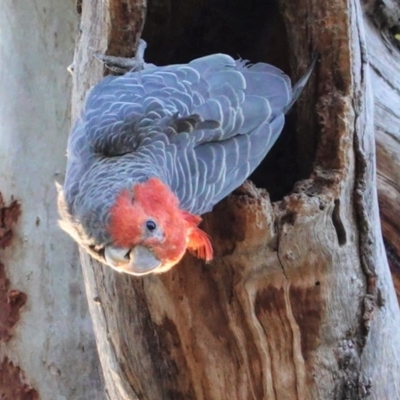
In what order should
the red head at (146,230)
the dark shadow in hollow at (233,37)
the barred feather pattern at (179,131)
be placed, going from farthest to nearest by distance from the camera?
the dark shadow in hollow at (233,37)
the barred feather pattern at (179,131)
the red head at (146,230)

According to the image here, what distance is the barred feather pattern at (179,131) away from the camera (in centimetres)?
175

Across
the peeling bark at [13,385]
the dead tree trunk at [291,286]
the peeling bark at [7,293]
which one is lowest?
the peeling bark at [13,385]

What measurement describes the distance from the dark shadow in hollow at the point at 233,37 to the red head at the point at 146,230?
833 mm

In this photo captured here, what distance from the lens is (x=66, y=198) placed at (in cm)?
178

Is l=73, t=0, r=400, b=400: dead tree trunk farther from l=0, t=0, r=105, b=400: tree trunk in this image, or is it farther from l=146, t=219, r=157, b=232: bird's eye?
l=0, t=0, r=105, b=400: tree trunk

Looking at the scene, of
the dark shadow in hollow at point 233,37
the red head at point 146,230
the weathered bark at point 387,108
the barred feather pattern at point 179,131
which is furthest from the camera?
the weathered bark at point 387,108

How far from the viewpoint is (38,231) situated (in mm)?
2748

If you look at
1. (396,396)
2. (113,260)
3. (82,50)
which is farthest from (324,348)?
(82,50)

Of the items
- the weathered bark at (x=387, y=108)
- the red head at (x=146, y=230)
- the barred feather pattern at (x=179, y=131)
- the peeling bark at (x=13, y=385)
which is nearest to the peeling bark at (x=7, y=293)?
the peeling bark at (x=13, y=385)

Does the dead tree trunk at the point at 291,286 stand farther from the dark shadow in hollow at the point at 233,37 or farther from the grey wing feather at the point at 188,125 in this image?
the dark shadow in hollow at the point at 233,37

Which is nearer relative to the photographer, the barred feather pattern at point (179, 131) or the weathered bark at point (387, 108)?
the barred feather pattern at point (179, 131)

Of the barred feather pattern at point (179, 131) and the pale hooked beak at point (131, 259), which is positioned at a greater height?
the barred feather pattern at point (179, 131)

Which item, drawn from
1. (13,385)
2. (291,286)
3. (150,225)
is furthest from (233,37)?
(13,385)

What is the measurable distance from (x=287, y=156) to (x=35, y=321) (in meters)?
1.37
